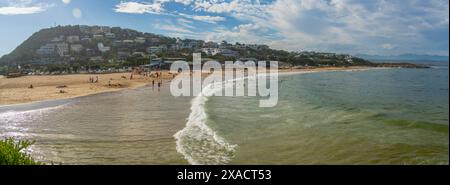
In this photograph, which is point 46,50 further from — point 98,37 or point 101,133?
point 101,133

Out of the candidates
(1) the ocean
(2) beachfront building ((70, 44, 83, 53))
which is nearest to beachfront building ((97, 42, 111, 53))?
(2) beachfront building ((70, 44, 83, 53))

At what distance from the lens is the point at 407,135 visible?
14.3 m

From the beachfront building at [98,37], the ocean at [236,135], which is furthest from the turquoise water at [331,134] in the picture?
the beachfront building at [98,37]

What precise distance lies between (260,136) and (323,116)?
21.2 ft

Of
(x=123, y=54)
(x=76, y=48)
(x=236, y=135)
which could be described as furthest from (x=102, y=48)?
(x=236, y=135)

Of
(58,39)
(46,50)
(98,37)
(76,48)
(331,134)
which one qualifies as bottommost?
(331,134)

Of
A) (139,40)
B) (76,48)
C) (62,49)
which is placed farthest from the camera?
(139,40)

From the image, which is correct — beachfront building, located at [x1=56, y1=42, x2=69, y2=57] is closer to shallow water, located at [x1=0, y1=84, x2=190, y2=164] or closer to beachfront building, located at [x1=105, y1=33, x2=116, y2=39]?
beachfront building, located at [x1=105, y1=33, x2=116, y2=39]

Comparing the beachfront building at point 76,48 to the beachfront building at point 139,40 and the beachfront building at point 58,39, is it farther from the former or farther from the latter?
the beachfront building at point 139,40

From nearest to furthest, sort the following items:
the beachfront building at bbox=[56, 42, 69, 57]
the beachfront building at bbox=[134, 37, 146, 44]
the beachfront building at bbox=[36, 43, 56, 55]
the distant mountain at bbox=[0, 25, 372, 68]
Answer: the distant mountain at bbox=[0, 25, 372, 68]
the beachfront building at bbox=[56, 42, 69, 57]
the beachfront building at bbox=[36, 43, 56, 55]
the beachfront building at bbox=[134, 37, 146, 44]

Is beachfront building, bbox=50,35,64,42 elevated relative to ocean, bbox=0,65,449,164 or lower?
elevated
